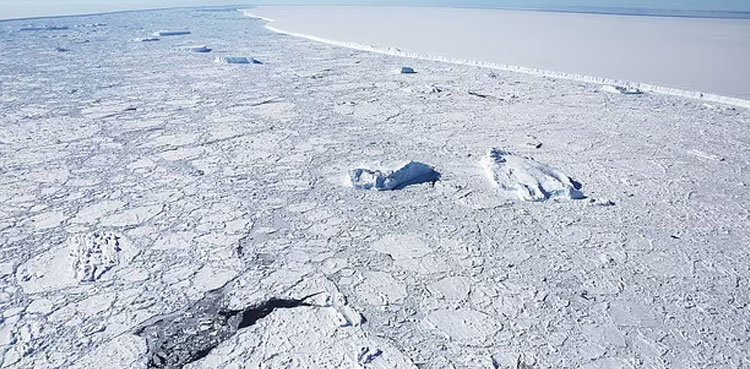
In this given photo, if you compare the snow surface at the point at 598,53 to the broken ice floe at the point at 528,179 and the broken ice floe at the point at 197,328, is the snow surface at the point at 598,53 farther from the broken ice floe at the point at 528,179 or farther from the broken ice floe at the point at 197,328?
the broken ice floe at the point at 197,328

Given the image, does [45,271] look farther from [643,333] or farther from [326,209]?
[643,333]

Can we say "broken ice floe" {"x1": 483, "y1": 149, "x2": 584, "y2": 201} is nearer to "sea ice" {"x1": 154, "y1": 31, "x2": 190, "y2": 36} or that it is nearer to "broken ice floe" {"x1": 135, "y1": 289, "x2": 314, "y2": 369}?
"broken ice floe" {"x1": 135, "y1": 289, "x2": 314, "y2": 369}

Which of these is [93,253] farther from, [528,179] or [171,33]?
[171,33]

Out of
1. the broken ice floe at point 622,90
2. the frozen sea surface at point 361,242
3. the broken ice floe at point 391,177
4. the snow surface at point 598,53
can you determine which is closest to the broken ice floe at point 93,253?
the frozen sea surface at point 361,242

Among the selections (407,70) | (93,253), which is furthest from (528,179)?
(407,70)

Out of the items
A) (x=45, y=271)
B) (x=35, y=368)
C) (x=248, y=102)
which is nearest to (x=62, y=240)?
Answer: (x=45, y=271)

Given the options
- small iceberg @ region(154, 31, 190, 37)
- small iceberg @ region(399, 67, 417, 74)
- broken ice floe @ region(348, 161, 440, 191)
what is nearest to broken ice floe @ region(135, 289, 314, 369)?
broken ice floe @ region(348, 161, 440, 191)
